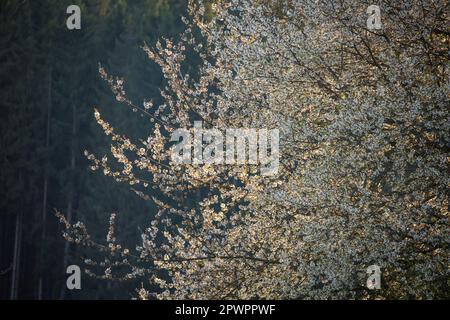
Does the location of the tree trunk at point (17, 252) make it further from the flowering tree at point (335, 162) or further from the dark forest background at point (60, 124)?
the flowering tree at point (335, 162)

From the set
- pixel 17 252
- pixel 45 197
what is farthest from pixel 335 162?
pixel 45 197

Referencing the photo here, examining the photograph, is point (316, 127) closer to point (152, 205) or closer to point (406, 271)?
point (406, 271)

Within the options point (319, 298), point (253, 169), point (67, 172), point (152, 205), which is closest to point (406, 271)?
point (319, 298)

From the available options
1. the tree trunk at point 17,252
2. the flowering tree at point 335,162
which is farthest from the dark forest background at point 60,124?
the flowering tree at point 335,162

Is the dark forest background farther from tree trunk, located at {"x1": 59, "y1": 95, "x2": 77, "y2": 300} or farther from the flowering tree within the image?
the flowering tree

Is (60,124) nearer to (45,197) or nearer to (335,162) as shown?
(45,197)

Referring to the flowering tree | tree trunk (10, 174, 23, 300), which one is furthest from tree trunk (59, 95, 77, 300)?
the flowering tree
